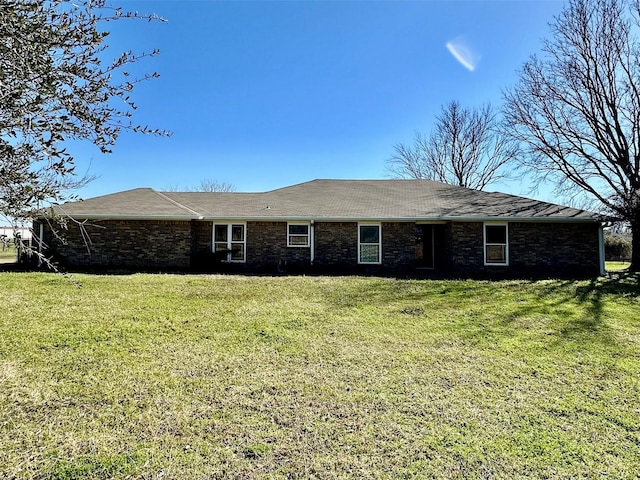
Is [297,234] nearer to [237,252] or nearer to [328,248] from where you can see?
[328,248]

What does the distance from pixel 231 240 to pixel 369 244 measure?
5807 mm

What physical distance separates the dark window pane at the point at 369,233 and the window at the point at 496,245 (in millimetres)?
4283

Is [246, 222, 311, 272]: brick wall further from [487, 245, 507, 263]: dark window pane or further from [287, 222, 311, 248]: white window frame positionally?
[487, 245, 507, 263]: dark window pane

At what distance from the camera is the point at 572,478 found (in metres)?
2.79

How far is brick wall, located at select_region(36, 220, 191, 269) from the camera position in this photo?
46.3 feet

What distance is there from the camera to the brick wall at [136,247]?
14.1 m

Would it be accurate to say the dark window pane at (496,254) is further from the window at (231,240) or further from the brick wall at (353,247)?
the window at (231,240)

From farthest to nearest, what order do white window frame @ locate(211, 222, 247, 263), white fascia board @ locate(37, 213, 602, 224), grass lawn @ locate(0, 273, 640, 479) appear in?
white window frame @ locate(211, 222, 247, 263), white fascia board @ locate(37, 213, 602, 224), grass lawn @ locate(0, 273, 640, 479)

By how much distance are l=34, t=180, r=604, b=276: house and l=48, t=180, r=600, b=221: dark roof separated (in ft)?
0.24

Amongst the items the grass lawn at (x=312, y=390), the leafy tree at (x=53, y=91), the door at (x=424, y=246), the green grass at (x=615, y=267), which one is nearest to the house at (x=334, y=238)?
the door at (x=424, y=246)

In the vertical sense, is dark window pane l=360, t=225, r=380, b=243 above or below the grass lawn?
above

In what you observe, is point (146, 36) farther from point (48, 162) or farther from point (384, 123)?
point (384, 123)

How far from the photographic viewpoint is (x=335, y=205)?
51.7 ft

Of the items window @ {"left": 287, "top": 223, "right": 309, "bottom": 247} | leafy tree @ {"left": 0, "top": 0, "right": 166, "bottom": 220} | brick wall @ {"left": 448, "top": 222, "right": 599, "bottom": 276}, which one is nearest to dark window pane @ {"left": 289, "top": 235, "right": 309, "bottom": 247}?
window @ {"left": 287, "top": 223, "right": 309, "bottom": 247}
